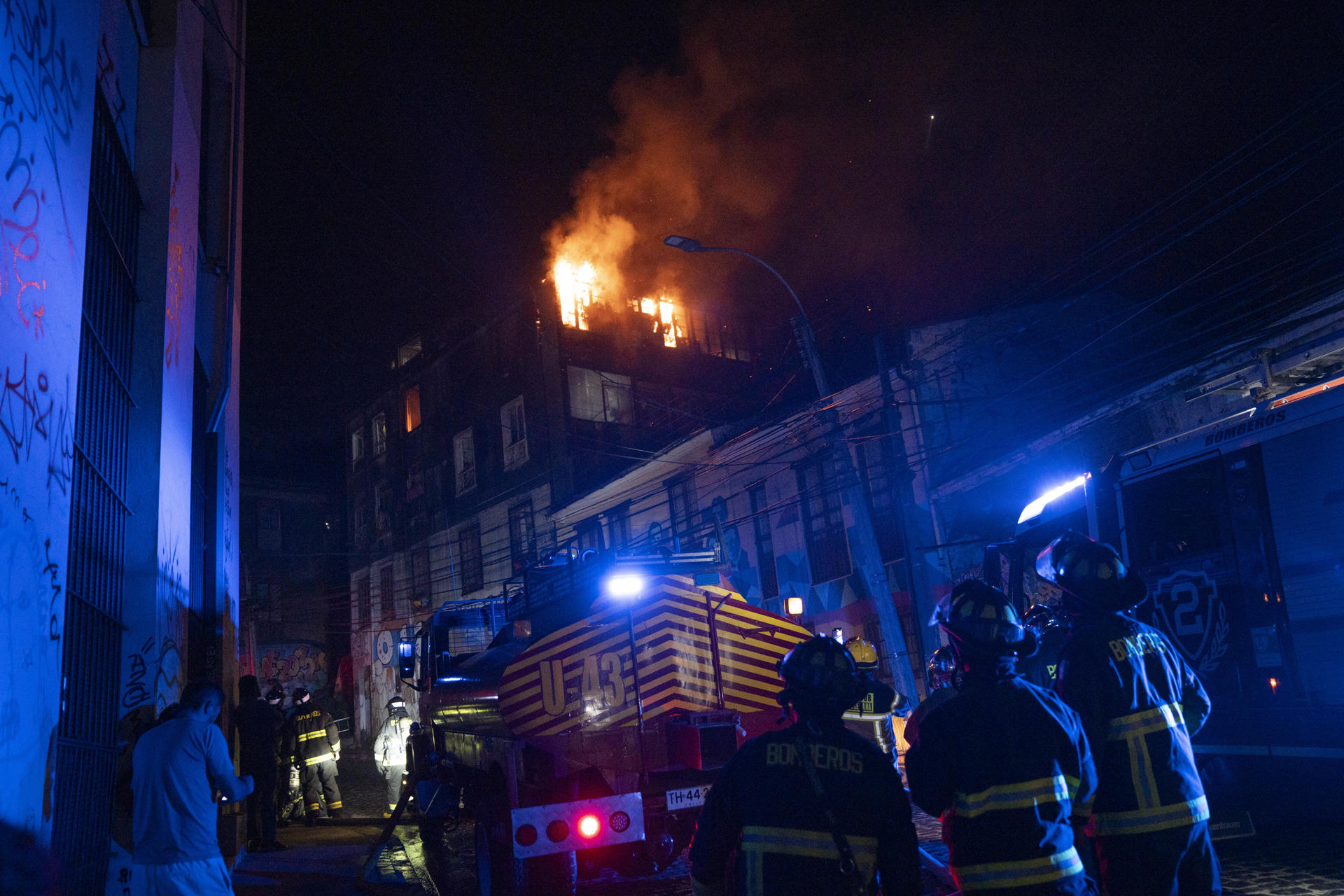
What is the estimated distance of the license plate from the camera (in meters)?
6.17

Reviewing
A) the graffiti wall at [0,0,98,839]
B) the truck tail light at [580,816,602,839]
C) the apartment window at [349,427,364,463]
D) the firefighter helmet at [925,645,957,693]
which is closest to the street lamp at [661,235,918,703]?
the firefighter helmet at [925,645,957,693]

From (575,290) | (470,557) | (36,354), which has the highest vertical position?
(575,290)

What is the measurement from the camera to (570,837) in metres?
5.88

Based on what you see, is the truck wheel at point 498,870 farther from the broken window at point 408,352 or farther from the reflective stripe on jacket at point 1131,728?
the broken window at point 408,352

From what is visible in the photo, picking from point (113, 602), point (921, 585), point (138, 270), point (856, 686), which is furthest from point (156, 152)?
point (921, 585)

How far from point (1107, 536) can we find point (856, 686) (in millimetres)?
7465

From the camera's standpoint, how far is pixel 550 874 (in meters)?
6.21

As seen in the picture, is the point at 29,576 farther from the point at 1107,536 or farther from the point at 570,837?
the point at 1107,536

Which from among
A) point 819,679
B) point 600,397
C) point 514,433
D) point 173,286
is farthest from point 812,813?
point 514,433

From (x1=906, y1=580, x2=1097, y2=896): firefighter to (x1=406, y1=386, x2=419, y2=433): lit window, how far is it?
39.0 m

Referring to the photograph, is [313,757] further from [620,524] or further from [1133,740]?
[620,524]

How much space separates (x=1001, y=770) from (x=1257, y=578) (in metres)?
6.32

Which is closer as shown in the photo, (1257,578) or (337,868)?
(1257,578)

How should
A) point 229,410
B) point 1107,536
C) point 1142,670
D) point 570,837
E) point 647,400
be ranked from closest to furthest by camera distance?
point 1142,670
point 570,837
point 1107,536
point 229,410
point 647,400
